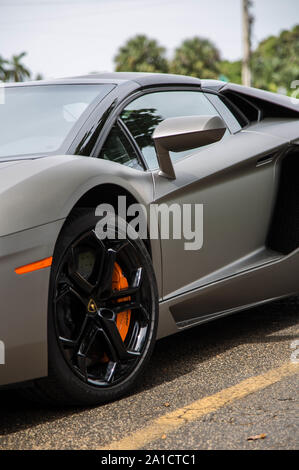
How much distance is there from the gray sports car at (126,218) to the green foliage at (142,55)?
186ft

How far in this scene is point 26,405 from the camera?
2.70m

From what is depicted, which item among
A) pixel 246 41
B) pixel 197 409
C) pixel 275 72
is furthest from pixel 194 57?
pixel 197 409

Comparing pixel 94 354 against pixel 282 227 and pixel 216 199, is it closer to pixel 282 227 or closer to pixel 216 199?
pixel 216 199

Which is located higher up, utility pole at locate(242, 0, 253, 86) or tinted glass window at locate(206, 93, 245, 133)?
tinted glass window at locate(206, 93, 245, 133)

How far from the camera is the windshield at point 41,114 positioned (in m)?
2.97

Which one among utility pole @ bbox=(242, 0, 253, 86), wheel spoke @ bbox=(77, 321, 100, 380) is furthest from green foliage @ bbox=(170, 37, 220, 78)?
wheel spoke @ bbox=(77, 321, 100, 380)

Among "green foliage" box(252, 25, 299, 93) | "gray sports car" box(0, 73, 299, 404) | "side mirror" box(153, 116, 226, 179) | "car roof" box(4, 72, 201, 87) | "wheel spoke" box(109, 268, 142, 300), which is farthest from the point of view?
"green foliage" box(252, 25, 299, 93)

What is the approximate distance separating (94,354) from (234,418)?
0.63m

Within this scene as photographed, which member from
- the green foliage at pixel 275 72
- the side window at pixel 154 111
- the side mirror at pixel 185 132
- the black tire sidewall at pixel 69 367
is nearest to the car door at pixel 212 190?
the side window at pixel 154 111

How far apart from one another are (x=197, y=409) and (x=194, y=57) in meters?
61.9

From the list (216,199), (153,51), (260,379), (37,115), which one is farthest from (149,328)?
(153,51)

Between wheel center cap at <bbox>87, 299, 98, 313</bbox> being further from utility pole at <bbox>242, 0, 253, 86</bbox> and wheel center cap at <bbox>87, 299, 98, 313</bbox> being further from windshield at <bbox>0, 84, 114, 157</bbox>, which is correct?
utility pole at <bbox>242, 0, 253, 86</bbox>

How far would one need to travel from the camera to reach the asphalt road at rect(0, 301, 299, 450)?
2270mm

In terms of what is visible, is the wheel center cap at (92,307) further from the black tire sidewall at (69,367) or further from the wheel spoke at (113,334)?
the black tire sidewall at (69,367)
